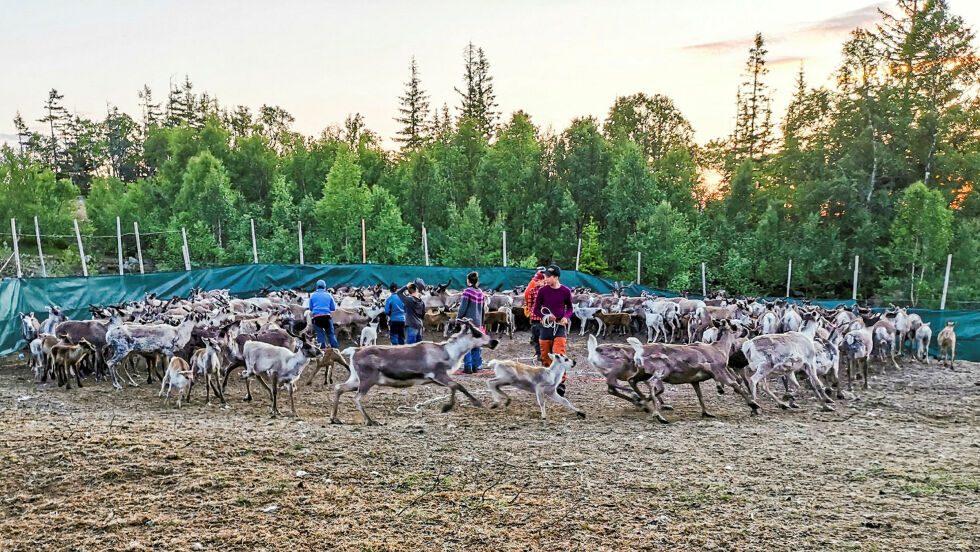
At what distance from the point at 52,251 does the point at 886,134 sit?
51.7 metres

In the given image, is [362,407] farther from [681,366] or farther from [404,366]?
[681,366]

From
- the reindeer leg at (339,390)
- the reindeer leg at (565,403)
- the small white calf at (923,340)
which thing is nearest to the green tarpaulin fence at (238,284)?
the small white calf at (923,340)

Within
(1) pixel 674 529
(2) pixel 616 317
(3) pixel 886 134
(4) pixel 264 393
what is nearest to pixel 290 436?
(4) pixel 264 393

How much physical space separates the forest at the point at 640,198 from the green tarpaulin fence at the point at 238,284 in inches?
247

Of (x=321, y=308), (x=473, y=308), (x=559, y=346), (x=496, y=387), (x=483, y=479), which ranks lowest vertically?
(x=483, y=479)

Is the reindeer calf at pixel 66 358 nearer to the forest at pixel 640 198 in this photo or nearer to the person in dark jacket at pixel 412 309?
the person in dark jacket at pixel 412 309

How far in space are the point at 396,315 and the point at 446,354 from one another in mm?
3682

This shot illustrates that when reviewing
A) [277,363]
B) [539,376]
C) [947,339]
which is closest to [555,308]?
[539,376]

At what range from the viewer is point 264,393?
11.1 metres

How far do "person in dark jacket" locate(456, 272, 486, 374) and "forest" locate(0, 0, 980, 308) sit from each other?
749 inches

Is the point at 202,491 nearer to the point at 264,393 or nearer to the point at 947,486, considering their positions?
the point at 264,393

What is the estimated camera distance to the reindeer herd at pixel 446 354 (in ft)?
31.0

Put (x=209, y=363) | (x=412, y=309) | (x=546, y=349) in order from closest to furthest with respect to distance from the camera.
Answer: (x=209, y=363) < (x=546, y=349) < (x=412, y=309)

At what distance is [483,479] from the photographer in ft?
21.5
